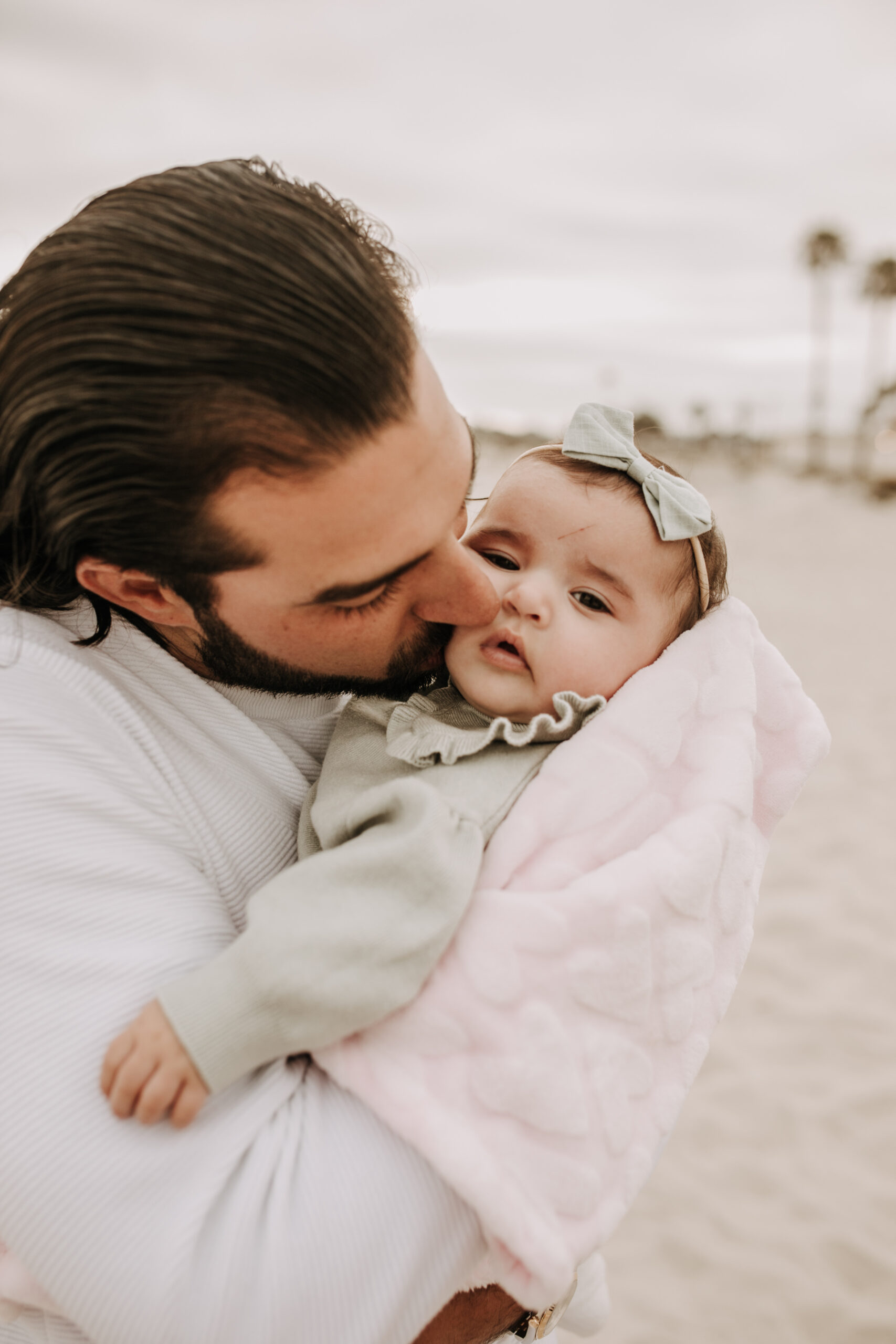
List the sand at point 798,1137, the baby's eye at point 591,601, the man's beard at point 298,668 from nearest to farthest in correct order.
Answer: the man's beard at point 298,668, the baby's eye at point 591,601, the sand at point 798,1137

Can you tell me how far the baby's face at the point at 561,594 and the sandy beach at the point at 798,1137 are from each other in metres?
2.91

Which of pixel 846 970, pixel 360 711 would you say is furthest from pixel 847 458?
pixel 360 711

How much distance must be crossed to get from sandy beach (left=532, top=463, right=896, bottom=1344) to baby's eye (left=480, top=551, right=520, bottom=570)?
3051mm

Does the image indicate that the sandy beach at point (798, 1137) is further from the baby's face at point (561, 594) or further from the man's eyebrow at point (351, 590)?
the man's eyebrow at point (351, 590)

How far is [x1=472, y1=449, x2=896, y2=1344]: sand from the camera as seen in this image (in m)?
3.38

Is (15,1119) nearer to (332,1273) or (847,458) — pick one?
(332,1273)

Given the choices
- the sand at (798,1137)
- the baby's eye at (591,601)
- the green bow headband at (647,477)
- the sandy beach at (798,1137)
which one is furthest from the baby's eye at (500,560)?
the sandy beach at (798,1137)

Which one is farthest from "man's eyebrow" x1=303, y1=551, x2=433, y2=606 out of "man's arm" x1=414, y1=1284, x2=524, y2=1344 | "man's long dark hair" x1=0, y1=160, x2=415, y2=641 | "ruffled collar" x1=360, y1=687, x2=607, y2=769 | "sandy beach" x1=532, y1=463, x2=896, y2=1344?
"sandy beach" x1=532, y1=463, x2=896, y2=1344

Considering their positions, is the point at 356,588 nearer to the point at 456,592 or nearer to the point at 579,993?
the point at 456,592

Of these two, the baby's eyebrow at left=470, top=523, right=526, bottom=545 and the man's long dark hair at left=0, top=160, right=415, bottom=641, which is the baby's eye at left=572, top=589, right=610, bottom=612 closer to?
the baby's eyebrow at left=470, top=523, right=526, bottom=545

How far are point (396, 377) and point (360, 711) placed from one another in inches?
24.3

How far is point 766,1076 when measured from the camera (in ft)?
14.6

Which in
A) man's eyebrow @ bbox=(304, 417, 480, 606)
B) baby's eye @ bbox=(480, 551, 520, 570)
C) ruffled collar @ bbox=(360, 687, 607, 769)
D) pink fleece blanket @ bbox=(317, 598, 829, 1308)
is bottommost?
pink fleece blanket @ bbox=(317, 598, 829, 1308)

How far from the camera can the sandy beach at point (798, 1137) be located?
3.38m
